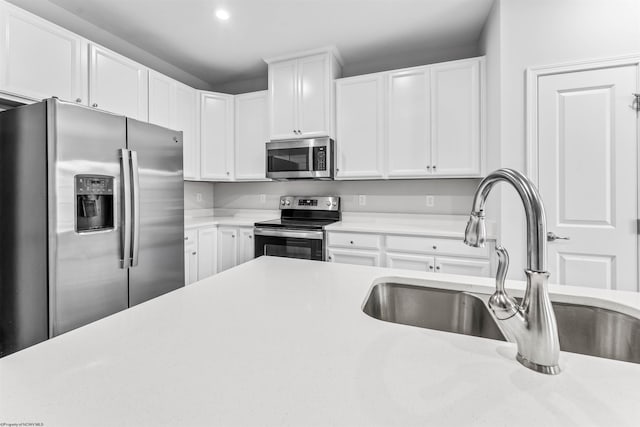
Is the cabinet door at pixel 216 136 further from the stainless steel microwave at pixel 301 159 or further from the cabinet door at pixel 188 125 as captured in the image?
the stainless steel microwave at pixel 301 159

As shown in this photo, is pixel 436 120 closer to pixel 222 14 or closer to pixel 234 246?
pixel 222 14

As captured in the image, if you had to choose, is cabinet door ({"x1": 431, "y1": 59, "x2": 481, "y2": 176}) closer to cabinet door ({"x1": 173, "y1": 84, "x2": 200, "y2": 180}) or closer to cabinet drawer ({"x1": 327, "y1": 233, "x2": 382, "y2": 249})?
cabinet drawer ({"x1": 327, "y1": 233, "x2": 382, "y2": 249})

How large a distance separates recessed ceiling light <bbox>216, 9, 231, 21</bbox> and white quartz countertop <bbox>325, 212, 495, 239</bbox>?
2.01 meters

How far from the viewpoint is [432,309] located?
1109mm

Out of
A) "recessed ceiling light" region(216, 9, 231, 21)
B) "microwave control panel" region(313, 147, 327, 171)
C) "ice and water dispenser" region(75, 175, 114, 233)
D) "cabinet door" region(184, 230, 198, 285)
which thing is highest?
"recessed ceiling light" region(216, 9, 231, 21)

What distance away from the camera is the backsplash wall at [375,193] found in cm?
294

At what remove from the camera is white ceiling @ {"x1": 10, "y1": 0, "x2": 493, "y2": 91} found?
2316 mm

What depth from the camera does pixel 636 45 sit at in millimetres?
1892

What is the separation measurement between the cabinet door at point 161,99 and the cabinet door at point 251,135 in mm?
739

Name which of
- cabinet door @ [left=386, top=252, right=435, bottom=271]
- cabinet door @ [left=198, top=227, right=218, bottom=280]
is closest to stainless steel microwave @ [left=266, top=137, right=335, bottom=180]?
cabinet door @ [left=198, top=227, right=218, bottom=280]

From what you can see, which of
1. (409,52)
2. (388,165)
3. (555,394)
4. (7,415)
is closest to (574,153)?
(388,165)

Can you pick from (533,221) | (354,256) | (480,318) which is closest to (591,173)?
(480,318)

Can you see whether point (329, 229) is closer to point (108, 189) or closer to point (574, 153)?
point (108, 189)

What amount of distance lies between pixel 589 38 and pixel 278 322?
2.72m
